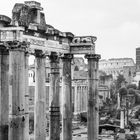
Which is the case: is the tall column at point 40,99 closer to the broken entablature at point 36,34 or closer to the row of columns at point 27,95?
the row of columns at point 27,95

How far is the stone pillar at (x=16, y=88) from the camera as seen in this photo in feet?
55.7

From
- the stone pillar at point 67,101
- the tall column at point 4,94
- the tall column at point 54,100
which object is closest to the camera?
the tall column at point 4,94

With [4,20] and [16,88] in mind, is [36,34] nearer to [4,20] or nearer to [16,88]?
[4,20]

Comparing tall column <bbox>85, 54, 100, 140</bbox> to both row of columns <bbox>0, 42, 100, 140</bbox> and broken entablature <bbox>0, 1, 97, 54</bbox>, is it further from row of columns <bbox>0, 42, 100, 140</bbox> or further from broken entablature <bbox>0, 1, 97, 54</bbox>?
broken entablature <bbox>0, 1, 97, 54</bbox>

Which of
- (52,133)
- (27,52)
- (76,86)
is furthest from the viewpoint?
(76,86)

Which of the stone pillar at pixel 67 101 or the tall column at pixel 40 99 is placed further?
the stone pillar at pixel 67 101

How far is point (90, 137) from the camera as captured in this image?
23.2m

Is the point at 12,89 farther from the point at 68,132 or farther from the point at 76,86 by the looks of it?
the point at 76,86

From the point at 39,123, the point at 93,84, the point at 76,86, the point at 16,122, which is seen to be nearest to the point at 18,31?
the point at 16,122

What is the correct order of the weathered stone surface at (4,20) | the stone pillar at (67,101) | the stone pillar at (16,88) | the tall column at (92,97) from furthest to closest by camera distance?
1. the stone pillar at (67,101)
2. the tall column at (92,97)
3. the weathered stone surface at (4,20)
4. the stone pillar at (16,88)

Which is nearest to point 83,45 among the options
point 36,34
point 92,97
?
point 92,97

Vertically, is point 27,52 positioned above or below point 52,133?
above

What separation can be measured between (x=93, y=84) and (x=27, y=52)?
578 centimetres

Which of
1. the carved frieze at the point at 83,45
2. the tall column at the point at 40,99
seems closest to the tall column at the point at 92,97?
the carved frieze at the point at 83,45
